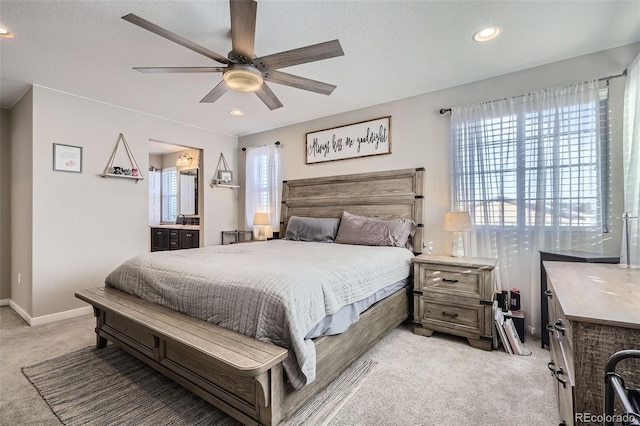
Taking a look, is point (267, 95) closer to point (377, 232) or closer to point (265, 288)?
point (265, 288)

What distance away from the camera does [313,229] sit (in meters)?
3.88

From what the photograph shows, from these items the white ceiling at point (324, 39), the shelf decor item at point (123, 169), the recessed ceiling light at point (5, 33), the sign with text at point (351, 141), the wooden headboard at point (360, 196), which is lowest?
the wooden headboard at point (360, 196)

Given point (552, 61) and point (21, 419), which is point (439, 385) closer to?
point (21, 419)

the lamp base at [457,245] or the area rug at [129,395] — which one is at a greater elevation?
the lamp base at [457,245]

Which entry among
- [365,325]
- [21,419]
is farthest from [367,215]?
[21,419]

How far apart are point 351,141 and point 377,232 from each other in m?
1.43

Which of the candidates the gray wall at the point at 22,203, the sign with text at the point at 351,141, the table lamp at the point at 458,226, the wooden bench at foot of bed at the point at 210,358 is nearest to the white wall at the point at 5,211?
the gray wall at the point at 22,203

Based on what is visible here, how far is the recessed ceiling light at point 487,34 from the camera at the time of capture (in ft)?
7.38

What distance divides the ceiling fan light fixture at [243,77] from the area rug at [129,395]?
2.21 m

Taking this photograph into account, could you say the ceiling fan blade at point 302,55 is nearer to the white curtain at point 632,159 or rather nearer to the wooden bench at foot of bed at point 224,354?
the wooden bench at foot of bed at point 224,354

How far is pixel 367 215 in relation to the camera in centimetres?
383

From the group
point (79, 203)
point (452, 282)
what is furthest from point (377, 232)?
point (79, 203)

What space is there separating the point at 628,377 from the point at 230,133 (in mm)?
5429

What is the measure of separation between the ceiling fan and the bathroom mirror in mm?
4276
